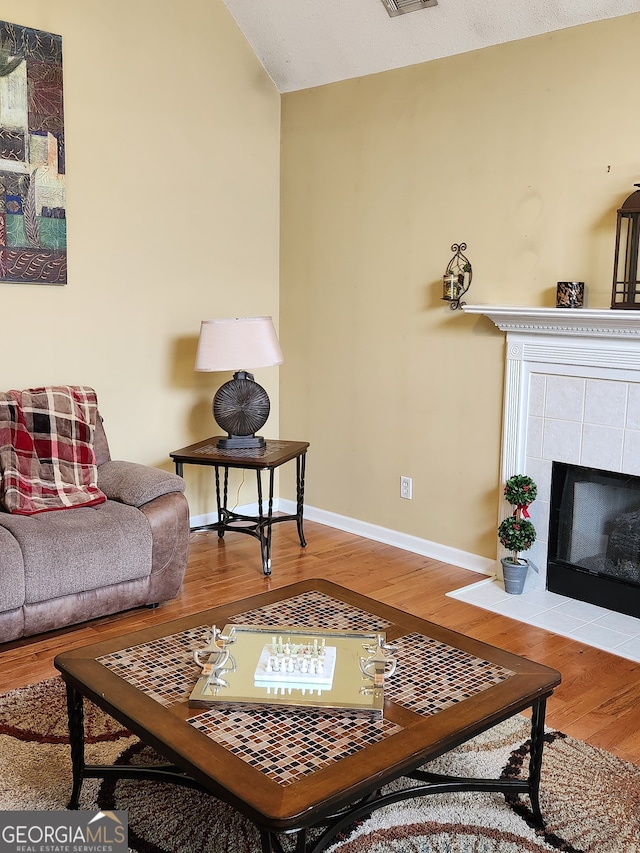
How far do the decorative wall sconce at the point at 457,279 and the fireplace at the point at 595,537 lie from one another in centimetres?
89

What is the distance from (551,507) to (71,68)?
291 cm

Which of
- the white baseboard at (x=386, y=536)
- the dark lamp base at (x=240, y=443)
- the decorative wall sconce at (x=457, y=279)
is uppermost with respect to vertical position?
the decorative wall sconce at (x=457, y=279)

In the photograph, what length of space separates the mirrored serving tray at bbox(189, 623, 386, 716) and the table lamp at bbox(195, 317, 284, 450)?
77.2 inches

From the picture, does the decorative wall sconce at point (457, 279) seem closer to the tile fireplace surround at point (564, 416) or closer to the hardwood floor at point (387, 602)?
the tile fireplace surround at point (564, 416)

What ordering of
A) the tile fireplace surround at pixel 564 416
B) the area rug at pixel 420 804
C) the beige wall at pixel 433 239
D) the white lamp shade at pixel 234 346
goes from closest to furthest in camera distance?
the area rug at pixel 420 804, the tile fireplace surround at pixel 564 416, the beige wall at pixel 433 239, the white lamp shade at pixel 234 346

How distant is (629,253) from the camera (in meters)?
3.23

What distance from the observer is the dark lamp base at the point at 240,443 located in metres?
4.08

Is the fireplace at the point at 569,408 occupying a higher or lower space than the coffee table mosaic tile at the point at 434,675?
higher

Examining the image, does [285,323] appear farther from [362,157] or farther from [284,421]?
[362,157]

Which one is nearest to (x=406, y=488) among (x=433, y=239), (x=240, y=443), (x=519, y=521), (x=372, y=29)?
(x=519, y=521)

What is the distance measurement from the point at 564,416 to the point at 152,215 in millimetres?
2229

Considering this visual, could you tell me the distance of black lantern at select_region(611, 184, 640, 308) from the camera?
3186 millimetres

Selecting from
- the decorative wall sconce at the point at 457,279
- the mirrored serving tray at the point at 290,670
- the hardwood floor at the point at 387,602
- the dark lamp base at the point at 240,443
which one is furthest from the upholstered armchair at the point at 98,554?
the decorative wall sconce at the point at 457,279

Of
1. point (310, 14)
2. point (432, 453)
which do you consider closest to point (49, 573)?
point (432, 453)
